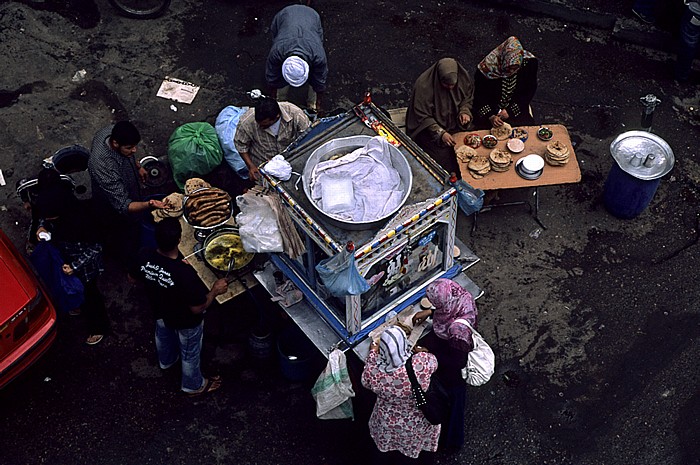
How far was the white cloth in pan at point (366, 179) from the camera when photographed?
5.46 metres

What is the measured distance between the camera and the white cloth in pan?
17.9 ft

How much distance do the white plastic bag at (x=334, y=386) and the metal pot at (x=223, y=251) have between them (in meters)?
1.32

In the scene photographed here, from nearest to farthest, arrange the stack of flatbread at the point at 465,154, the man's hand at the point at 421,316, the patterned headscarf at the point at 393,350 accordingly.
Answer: the patterned headscarf at the point at 393,350 → the man's hand at the point at 421,316 → the stack of flatbread at the point at 465,154

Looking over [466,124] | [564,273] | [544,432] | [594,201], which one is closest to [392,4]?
[466,124]

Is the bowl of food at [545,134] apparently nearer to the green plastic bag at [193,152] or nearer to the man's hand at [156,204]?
the green plastic bag at [193,152]

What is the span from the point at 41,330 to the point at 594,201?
19.7 feet

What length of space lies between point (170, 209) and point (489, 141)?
3.38 metres

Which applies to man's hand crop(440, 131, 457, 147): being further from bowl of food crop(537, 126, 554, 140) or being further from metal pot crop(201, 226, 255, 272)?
metal pot crop(201, 226, 255, 272)

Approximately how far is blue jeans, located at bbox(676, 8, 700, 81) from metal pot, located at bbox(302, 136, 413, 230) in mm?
5091

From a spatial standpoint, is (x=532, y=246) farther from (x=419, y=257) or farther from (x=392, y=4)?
(x=392, y=4)

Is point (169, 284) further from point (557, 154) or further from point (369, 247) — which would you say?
point (557, 154)

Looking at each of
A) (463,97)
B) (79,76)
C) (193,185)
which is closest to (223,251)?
(193,185)

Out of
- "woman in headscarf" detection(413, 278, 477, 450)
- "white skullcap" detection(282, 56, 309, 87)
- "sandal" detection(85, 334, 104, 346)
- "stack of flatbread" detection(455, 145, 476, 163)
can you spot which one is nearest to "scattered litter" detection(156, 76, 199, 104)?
"white skullcap" detection(282, 56, 309, 87)

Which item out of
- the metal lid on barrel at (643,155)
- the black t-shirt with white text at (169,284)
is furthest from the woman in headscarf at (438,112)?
the black t-shirt with white text at (169,284)
